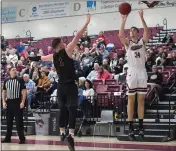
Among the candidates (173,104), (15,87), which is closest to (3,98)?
(15,87)

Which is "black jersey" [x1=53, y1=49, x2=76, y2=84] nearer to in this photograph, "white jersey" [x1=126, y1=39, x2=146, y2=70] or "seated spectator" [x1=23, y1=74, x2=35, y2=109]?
"white jersey" [x1=126, y1=39, x2=146, y2=70]

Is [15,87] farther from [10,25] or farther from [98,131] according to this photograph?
[10,25]

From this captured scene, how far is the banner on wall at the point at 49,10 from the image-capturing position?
21.2 meters

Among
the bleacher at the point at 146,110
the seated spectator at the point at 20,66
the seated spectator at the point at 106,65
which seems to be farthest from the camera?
the seated spectator at the point at 20,66

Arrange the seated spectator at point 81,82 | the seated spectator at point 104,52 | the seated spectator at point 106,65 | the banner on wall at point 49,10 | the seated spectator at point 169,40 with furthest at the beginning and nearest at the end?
1. the banner on wall at point 49,10
2. the seated spectator at point 169,40
3. the seated spectator at point 104,52
4. the seated spectator at point 106,65
5. the seated spectator at point 81,82

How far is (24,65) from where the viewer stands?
50.9ft

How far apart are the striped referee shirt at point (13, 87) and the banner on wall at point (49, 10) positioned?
12.2 m

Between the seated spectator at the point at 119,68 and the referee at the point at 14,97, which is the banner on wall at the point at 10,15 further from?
the referee at the point at 14,97

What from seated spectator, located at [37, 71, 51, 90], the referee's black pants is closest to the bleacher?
seated spectator, located at [37, 71, 51, 90]

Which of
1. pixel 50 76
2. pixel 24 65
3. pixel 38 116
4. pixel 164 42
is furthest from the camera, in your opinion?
pixel 164 42

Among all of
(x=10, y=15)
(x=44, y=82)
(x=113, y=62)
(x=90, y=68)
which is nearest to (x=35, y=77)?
(x=44, y=82)

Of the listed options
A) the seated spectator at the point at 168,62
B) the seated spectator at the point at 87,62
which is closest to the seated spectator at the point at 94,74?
the seated spectator at the point at 87,62

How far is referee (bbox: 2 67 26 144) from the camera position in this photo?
9078 mm

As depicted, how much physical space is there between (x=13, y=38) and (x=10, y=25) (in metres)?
0.98
